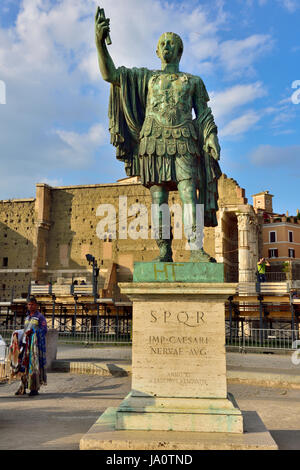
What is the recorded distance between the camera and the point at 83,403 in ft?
21.0

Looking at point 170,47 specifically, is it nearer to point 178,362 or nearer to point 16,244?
point 178,362

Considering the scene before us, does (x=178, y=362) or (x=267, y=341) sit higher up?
(x=178, y=362)

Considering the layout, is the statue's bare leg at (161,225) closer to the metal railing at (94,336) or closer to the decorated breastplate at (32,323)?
the decorated breastplate at (32,323)

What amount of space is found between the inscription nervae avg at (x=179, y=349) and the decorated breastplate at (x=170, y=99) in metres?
2.10

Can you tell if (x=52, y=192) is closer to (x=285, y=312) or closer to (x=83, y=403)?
(x=285, y=312)

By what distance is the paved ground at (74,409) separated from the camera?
417 centimetres

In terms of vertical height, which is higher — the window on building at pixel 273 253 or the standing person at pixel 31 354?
Result: the window on building at pixel 273 253

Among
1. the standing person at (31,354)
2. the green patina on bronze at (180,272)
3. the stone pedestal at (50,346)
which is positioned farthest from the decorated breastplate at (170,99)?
the stone pedestal at (50,346)

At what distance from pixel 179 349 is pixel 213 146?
7.52 ft

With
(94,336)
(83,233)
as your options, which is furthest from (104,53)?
(83,233)

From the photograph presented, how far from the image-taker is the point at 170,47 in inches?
207

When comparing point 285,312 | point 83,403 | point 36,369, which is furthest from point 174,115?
point 285,312

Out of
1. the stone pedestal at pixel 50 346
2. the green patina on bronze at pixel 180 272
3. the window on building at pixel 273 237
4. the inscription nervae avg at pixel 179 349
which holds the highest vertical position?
the window on building at pixel 273 237
